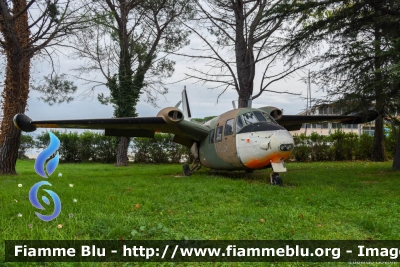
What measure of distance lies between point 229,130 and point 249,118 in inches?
31.6

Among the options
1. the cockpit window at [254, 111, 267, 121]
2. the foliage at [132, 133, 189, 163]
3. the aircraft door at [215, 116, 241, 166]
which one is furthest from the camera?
the foliage at [132, 133, 189, 163]

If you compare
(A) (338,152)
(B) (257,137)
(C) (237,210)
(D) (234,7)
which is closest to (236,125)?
(B) (257,137)

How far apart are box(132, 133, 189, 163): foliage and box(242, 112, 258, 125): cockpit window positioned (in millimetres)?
12478

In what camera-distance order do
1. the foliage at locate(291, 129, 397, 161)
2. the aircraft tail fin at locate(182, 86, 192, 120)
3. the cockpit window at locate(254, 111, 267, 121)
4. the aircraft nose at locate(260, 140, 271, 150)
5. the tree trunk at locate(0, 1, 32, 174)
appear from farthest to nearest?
the foliage at locate(291, 129, 397, 161), the aircraft tail fin at locate(182, 86, 192, 120), the tree trunk at locate(0, 1, 32, 174), the cockpit window at locate(254, 111, 267, 121), the aircraft nose at locate(260, 140, 271, 150)

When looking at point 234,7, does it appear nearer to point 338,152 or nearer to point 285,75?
point 285,75

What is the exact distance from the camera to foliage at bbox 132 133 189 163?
21109 mm

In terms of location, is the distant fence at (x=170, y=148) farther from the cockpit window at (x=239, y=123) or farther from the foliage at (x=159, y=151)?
the cockpit window at (x=239, y=123)

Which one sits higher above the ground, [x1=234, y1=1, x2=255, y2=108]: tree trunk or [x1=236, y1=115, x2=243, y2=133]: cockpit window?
[x1=234, y1=1, x2=255, y2=108]: tree trunk

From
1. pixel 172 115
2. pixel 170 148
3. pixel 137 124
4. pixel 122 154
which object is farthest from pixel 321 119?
pixel 122 154

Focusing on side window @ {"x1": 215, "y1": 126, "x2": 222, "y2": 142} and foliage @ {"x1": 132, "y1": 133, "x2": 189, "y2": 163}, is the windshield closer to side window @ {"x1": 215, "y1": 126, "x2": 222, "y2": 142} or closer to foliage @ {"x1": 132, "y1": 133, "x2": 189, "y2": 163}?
side window @ {"x1": 215, "y1": 126, "x2": 222, "y2": 142}

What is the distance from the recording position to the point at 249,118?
8680 millimetres

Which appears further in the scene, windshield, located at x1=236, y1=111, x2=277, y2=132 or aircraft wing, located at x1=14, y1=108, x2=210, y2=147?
aircraft wing, located at x1=14, y1=108, x2=210, y2=147

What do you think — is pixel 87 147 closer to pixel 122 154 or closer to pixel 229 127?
pixel 122 154

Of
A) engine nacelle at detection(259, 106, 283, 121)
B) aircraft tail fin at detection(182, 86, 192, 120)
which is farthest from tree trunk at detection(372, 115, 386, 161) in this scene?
aircraft tail fin at detection(182, 86, 192, 120)
